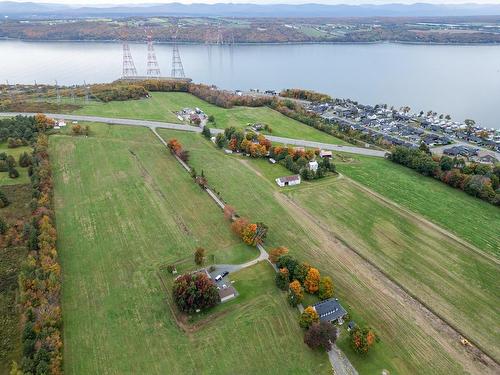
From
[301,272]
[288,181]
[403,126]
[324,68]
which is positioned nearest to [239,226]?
[301,272]

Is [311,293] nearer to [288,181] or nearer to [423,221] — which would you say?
[423,221]

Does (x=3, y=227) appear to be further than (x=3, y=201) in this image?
No

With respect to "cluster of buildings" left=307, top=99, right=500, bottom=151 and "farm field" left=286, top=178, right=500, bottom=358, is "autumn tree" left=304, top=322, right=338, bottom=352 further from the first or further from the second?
"cluster of buildings" left=307, top=99, right=500, bottom=151

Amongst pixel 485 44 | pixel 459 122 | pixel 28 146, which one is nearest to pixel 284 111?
pixel 459 122

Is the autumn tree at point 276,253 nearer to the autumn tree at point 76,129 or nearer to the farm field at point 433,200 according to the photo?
the farm field at point 433,200

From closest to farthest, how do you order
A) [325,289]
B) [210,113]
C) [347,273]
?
[325,289] → [347,273] → [210,113]

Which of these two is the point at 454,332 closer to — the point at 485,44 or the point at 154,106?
the point at 154,106
